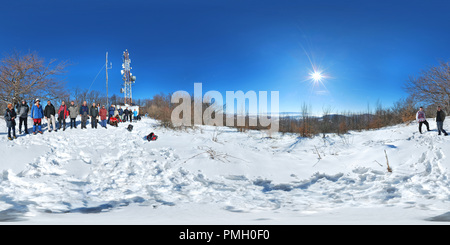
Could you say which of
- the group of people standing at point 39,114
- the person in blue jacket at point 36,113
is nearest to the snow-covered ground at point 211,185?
the group of people standing at point 39,114

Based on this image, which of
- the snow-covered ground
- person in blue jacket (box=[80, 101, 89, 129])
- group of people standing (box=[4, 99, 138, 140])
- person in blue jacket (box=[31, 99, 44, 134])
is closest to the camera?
the snow-covered ground

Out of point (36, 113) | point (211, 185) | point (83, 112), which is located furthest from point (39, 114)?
point (211, 185)

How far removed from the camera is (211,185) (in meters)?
6.00

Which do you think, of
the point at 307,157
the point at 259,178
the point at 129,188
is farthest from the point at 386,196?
the point at 129,188

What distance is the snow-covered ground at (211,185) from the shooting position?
3768 mm

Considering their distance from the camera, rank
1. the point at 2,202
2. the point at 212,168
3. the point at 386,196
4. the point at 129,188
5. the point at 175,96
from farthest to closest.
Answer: the point at 175,96
the point at 212,168
the point at 129,188
the point at 386,196
the point at 2,202

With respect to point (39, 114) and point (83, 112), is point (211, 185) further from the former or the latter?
point (83, 112)

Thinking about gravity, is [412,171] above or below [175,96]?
below

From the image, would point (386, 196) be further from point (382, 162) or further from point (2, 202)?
point (2, 202)

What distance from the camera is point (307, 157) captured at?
9.47 metres

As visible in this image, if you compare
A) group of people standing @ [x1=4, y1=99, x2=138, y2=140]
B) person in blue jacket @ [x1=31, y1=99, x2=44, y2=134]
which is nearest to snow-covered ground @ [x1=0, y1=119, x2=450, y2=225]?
group of people standing @ [x1=4, y1=99, x2=138, y2=140]

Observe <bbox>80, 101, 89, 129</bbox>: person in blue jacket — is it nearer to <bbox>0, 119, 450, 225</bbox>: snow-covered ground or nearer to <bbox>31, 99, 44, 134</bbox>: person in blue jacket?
<bbox>31, 99, 44, 134</bbox>: person in blue jacket

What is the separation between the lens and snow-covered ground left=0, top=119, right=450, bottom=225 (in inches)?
148

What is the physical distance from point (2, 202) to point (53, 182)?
4.74ft
